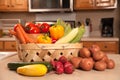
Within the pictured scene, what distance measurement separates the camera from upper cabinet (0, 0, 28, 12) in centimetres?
342

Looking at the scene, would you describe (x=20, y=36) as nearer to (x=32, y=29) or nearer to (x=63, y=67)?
(x=32, y=29)

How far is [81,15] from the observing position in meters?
3.63

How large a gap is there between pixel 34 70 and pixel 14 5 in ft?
8.63

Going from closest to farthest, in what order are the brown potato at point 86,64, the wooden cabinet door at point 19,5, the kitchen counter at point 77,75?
the kitchen counter at point 77,75, the brown potato at point 86,64, the wooden cabinet door at point 19,5

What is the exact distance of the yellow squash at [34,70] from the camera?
3.15 ft

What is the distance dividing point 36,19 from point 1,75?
2756mm

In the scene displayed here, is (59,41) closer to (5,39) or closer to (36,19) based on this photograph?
(5,39)

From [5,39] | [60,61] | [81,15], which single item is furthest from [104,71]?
[81,15]

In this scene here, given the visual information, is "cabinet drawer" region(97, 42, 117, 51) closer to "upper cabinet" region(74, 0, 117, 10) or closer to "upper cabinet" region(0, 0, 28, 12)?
"upper cabinet" region(74, 0, 117, 10)

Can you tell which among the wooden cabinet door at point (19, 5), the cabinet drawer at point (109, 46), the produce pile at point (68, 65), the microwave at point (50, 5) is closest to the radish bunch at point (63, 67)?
the produce pile at point (68, 65)

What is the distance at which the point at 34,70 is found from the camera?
96cm

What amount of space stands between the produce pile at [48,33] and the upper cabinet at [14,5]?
7.38ft

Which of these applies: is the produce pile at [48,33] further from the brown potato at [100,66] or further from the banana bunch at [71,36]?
the brown potato at [100,66]

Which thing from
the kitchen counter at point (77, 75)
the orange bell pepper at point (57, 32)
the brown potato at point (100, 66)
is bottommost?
the kitchen counter at point (77, 75)
